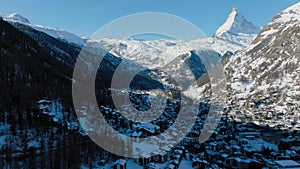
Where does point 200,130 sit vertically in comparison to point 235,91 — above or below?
below

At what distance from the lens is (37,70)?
4150 cm

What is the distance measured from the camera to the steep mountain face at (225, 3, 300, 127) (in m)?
64.8

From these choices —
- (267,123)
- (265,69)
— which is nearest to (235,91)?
(265,69)

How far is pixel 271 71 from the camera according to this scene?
80.7m

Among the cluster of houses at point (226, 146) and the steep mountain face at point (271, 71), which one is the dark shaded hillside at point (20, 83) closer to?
the cluster of houses at point (226, 146)

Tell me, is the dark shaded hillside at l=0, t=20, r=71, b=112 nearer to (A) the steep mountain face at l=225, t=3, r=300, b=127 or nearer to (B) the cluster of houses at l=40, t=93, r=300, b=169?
(B) the cluster of houses at l=40, t=93, r=300, b=169

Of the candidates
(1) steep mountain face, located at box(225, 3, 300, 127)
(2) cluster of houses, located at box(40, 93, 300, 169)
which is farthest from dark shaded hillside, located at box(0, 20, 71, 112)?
(1) steep mountain face, located at box(225, 3, 300, 127)

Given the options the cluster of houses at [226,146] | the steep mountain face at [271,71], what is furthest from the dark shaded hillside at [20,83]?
the steep mountain face at [271,71]

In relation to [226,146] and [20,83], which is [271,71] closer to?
[226,146]

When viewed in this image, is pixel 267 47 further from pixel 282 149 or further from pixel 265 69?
pixel 282 149

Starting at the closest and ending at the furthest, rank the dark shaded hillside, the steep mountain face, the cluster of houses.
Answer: the cluster of houses → the dark shaded hillside → the steep mountain face

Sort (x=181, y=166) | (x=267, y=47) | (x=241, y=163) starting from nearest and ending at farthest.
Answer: (x=181, y=166)
(x=241, y=163)
(x=267, y=47)

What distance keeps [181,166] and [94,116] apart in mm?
13442

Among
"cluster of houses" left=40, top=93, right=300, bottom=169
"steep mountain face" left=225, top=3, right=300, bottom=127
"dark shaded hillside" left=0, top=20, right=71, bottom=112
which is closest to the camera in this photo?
"cluster of houses" left=40, top=93, right=300, bottom=169
